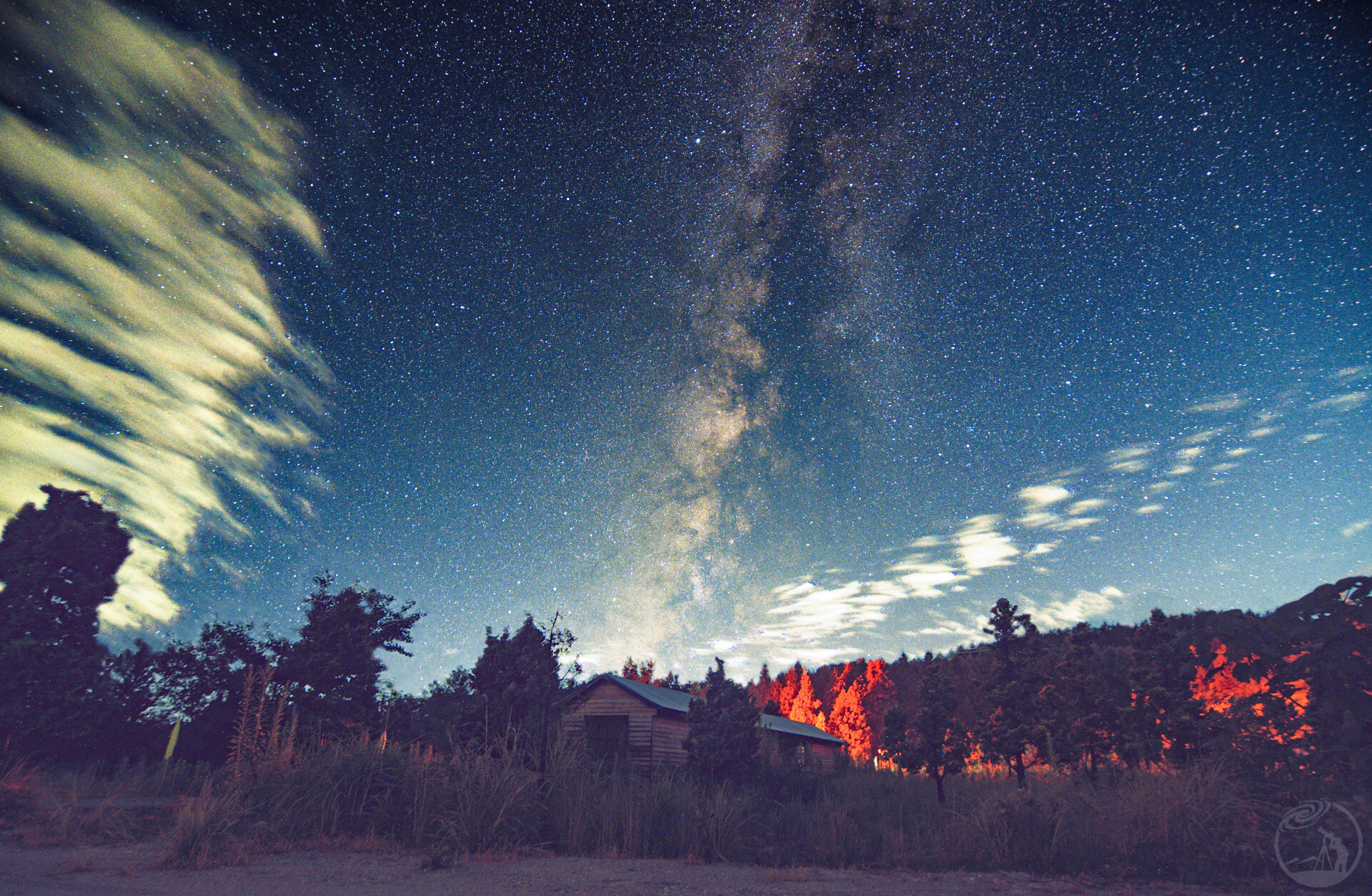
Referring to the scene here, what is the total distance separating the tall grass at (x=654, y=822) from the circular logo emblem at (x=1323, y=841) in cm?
28

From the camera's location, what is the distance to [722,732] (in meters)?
16.8

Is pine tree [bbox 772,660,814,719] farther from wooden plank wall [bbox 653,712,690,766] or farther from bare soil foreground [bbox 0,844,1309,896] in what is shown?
bare soil foreground [bbox 0,844,1309,896]

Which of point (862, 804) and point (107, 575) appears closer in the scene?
point (862, 804)

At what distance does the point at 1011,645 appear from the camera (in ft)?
60.8

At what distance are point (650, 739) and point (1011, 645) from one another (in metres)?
12.9

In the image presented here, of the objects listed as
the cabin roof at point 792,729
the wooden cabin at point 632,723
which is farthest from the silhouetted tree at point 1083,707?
the cabin roof at point 792,729

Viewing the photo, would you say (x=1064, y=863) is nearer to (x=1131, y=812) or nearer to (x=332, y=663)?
(x=1131, y=812)

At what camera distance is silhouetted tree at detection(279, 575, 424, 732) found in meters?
23.2

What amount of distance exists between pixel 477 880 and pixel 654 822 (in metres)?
3.47

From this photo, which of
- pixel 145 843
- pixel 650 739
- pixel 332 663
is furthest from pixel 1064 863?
pixel 332 663

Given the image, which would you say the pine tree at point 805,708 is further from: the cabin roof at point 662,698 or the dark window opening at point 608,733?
the dark window opening at point 608,733

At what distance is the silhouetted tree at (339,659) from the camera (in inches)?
912

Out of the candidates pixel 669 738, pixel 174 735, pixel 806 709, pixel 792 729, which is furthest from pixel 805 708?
pixel 174 735

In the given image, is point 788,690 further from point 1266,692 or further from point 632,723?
point 1266,692
